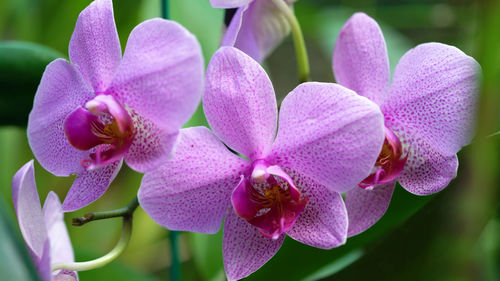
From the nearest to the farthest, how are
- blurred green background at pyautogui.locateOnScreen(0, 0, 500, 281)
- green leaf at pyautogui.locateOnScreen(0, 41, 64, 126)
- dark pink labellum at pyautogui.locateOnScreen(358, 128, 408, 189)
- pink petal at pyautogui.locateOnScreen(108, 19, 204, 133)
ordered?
blurred green background at pyautogui.locateOnScreen(0, 0, 500, 281)
pink petal at pyautogui.locateOnScreen(108, 19, 204, 133)
dark pink labellum at pyautogui.locateOnScreen(358, 128, 408, 189)
green leaf at pyautogui.locateOnScreen(0, 41, 64, 126)

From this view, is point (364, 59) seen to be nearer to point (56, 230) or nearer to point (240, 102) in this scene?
point (240, 102)

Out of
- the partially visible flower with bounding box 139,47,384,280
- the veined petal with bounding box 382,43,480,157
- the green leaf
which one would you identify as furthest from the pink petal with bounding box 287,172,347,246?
the green leaf

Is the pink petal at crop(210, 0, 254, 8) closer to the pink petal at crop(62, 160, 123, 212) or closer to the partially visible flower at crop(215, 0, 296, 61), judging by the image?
the partially visible flower at crop(215, 0, 296, 61)

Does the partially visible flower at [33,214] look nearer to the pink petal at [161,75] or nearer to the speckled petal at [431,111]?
the pink petal at [161,75]

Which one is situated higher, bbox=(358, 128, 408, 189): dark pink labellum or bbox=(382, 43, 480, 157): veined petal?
bbox=(382, 43, 480, 157): veined petal

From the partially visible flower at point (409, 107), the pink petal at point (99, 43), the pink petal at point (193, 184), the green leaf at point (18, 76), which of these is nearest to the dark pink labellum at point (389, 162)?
the partially visible flower at point (409, 107)

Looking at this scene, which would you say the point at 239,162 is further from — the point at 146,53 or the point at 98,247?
the point at 98,247
